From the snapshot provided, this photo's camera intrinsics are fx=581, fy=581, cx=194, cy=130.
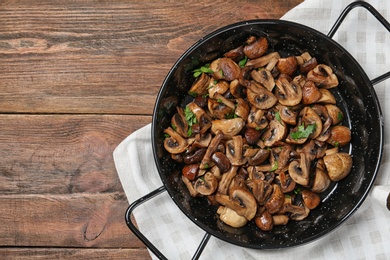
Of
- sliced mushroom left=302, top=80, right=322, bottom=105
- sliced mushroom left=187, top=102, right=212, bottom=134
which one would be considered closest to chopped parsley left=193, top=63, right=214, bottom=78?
sliced mushroom left=187, top=102, right=212, bottom=134

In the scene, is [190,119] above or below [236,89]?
below

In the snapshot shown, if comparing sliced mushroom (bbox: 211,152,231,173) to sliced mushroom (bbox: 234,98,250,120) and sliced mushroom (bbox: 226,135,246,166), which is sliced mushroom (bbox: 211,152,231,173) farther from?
sliced mushroom (bbox: 234,98,250,120)

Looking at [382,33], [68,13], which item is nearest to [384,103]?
[382,33]

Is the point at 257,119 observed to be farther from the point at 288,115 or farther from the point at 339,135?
the point at 339,135

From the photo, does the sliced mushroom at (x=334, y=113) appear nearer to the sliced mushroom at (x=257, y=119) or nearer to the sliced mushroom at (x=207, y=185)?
the sliced mushroom at (x=257, y=119)

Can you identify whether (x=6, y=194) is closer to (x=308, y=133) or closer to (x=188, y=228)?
(x=188, y=228)

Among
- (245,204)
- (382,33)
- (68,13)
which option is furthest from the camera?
(68,13)

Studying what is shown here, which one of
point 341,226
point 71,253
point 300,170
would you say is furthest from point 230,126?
point 71,253
